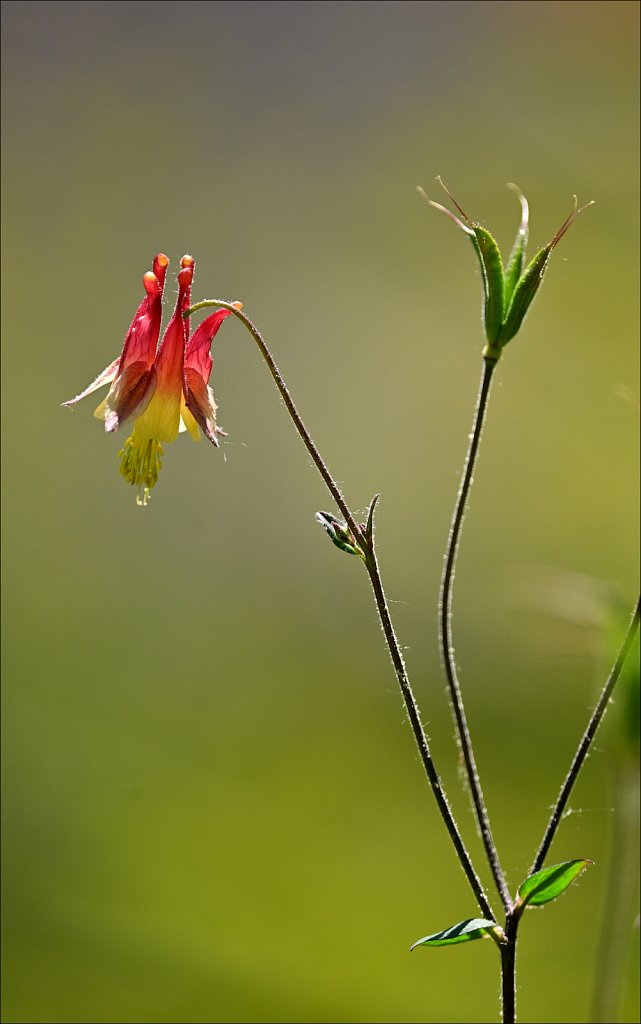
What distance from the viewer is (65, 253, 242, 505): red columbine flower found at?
1.04 m

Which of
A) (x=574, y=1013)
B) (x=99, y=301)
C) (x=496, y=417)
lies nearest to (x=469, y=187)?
(x=496, y=417)

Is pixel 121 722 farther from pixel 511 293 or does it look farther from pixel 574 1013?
pixel 511 293

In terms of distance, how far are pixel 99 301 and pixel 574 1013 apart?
2758mm

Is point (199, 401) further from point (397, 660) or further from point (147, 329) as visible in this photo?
point (397, 660)

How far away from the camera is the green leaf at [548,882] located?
0.90 m

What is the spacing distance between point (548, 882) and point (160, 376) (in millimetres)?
654

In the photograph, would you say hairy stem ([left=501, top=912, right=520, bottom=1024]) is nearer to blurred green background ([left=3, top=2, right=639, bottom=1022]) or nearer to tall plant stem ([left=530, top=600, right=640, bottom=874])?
tall plant stem ([left=530, top=600, right=640, bottom=874])

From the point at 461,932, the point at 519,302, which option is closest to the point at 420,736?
the point at 461,932

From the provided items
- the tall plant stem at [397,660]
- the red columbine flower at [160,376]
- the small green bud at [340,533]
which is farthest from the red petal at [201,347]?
the small green bud at [340,533]

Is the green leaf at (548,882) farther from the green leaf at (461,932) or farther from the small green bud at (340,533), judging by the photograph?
the small green bud at (340,533)

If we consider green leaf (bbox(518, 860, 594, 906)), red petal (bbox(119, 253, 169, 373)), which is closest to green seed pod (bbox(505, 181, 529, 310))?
red petal (bbox(119, 253, 169, 373))

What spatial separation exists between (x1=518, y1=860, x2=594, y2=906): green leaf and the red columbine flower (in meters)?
0.55

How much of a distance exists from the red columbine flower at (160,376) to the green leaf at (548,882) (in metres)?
0.55

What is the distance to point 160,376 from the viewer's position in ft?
3.45
